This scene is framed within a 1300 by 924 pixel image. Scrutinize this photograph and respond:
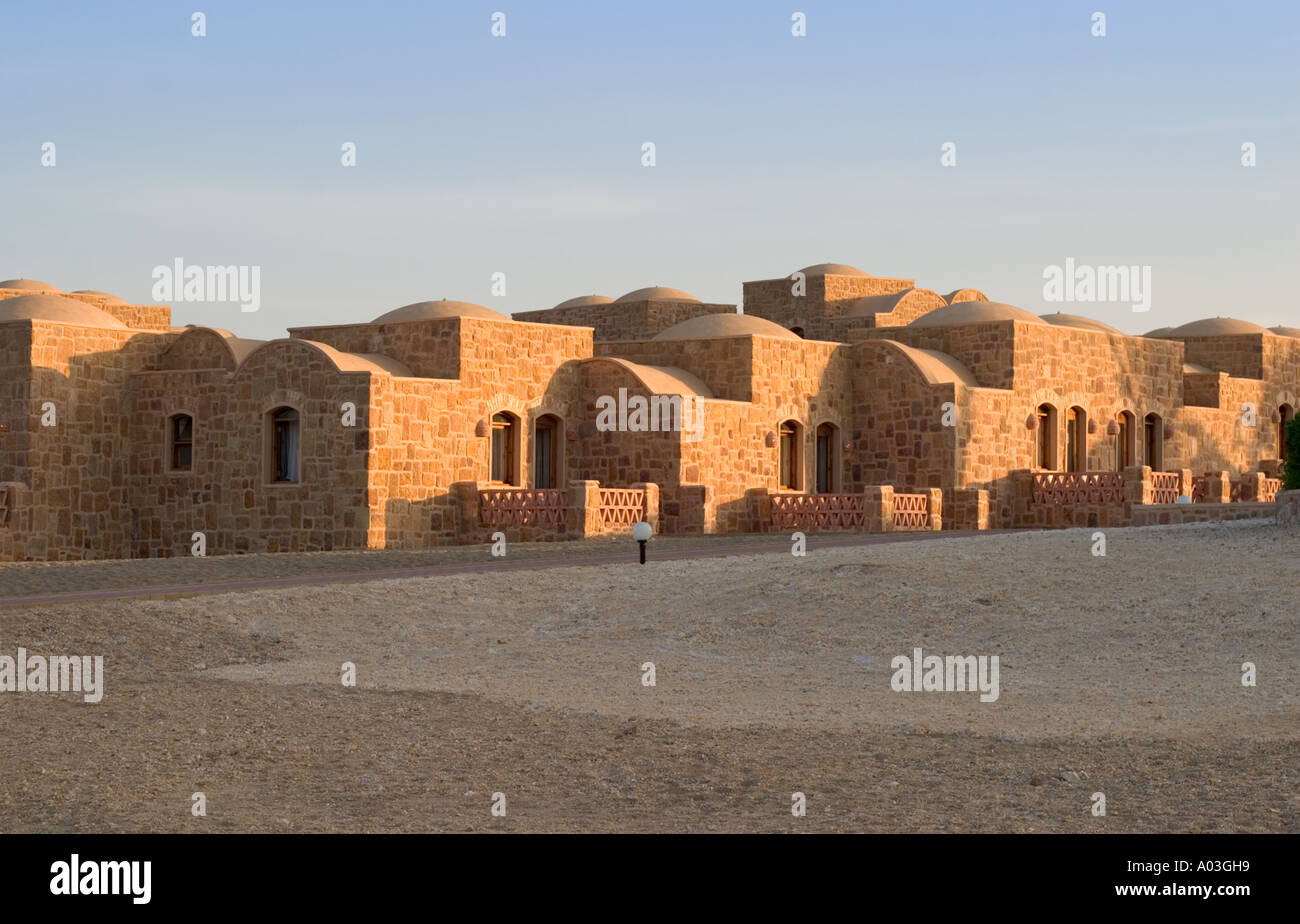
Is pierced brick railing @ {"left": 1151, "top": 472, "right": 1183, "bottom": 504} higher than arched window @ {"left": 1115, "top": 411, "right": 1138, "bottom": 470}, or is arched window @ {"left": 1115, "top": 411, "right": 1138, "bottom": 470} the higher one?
arched window @ {"left": 1115, "top": 411, "right": 1138, "bottom": 470}

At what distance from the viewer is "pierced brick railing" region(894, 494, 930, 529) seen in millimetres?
30391

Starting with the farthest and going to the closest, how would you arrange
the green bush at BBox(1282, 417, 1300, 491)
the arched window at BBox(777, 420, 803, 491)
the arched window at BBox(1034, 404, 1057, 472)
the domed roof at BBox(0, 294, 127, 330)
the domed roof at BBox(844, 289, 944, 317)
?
the domed roof at BBox(844, 289, 944, 317) < the arched window at BBox(1034, 404, 1057, 472) < the arched window at BBox(777, 420, 803, 491) < the domed roof at BBox(0, 294, 127, 330) < the green bush at BBox(1282, 417, 1300, 491)

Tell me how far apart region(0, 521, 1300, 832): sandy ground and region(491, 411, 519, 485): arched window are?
1138 centimetres

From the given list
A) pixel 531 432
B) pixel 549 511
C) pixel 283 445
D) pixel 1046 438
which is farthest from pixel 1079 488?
pixel 283 445

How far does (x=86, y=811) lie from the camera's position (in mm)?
9133

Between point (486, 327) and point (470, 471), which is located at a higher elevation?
point (486, 327)

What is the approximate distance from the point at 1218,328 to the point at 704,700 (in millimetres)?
34560

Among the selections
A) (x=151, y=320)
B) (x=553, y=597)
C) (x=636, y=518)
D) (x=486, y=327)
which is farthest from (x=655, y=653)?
(x=151, y=320)

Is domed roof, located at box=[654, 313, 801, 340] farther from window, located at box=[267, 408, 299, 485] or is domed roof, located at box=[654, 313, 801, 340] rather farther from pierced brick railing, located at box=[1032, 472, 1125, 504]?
window, located at box=[267, 408, 299, 485]

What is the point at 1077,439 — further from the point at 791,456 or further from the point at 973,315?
the point at 791,456

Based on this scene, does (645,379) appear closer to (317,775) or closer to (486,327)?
(486,327)

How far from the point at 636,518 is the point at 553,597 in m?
11.4

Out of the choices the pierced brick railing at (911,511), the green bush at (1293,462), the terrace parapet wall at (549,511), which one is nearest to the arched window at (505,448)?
the terrace parapet wall at (549,511)

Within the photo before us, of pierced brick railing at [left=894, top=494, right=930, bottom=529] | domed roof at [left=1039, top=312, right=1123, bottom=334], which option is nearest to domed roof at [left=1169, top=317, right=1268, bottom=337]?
domed roof at [left=1039, top=312, right=1123, bottom=334]
